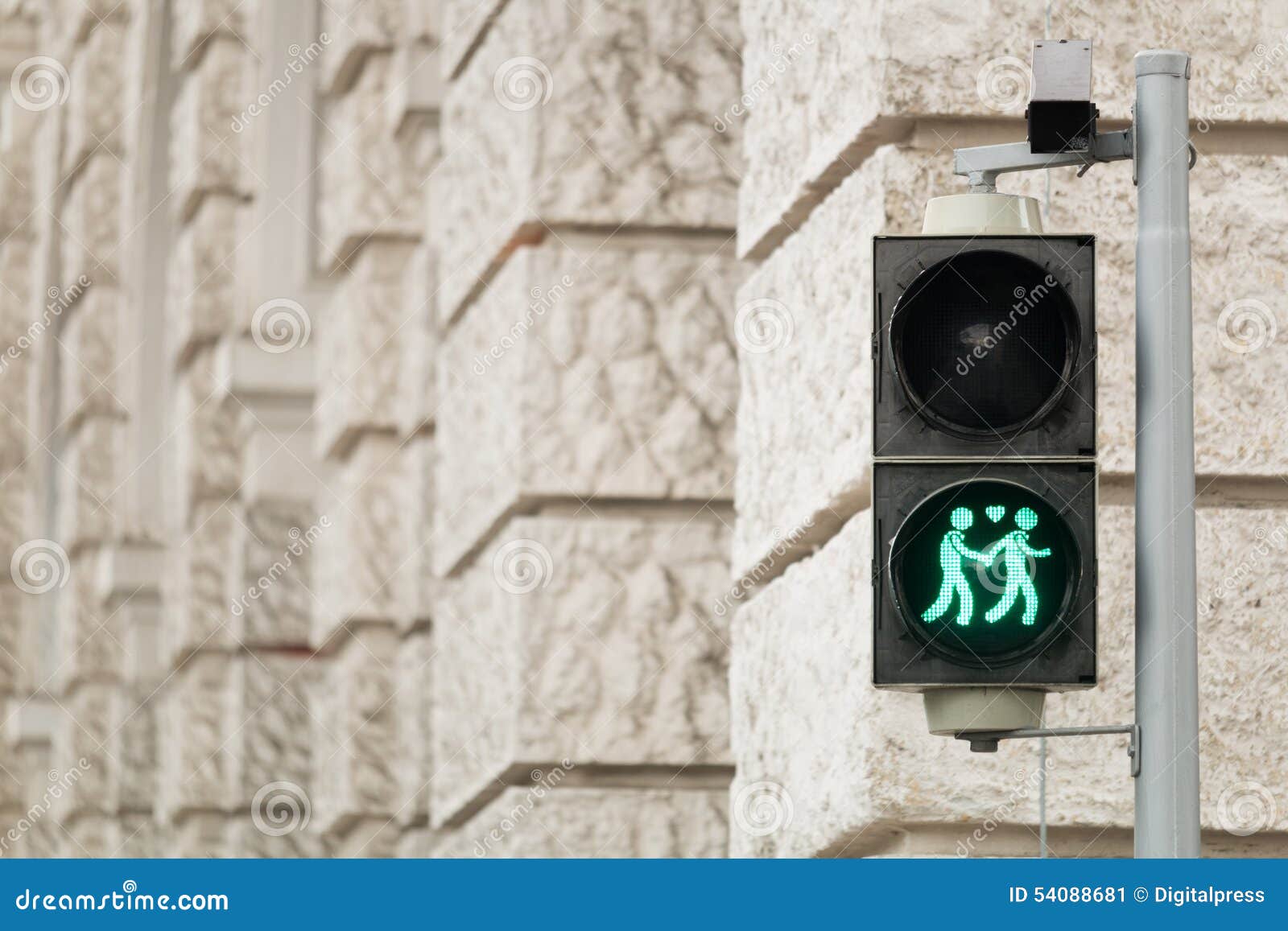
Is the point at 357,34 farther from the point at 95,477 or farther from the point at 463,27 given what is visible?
the point at 95,477

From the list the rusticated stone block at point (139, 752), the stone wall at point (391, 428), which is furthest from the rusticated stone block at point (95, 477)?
the rusticated stone block at point (139, 752)

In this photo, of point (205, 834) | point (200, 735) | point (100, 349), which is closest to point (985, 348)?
point (205, 834)

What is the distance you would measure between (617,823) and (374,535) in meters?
3.31

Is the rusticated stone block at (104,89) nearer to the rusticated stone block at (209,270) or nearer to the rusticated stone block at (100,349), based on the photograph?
the rusticated stone block at (100,349)

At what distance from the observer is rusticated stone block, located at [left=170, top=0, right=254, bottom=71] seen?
1321 centimetres

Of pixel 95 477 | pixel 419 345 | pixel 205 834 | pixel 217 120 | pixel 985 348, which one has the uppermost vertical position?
pixel 217 120

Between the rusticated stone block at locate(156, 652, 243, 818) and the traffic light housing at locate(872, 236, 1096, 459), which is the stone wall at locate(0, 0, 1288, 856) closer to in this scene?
the rusticated stone block at locate(156, 652, 243, 818)

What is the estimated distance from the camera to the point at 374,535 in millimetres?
10078

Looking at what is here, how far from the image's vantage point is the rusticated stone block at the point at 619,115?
7086 mm

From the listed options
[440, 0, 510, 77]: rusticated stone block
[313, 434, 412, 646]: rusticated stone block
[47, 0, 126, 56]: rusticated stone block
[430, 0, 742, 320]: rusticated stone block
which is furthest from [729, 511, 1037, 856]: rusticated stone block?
[47, 0, 126, 56]: rusticated stone block

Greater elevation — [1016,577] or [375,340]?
[375,340]

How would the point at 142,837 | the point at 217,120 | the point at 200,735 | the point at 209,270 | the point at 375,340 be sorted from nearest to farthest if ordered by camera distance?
the point at 375,340, the point at 217,120, the point at 209,270, the point at 200,735, the point at 142,837

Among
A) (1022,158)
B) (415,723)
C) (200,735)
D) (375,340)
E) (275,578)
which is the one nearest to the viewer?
(1022,158)

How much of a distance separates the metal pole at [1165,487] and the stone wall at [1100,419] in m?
1.09
